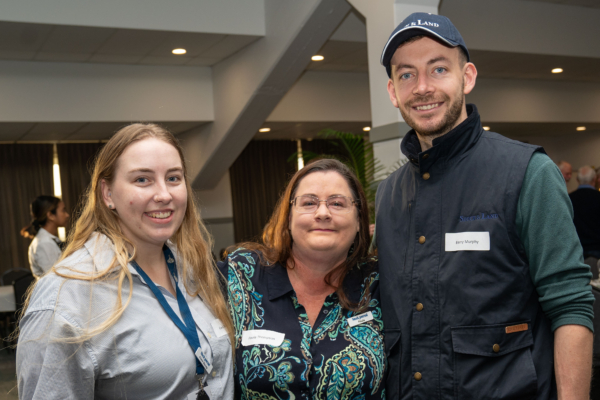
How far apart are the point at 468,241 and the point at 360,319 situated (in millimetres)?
491

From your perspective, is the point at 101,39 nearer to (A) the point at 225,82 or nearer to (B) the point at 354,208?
(A) the point at 225,82

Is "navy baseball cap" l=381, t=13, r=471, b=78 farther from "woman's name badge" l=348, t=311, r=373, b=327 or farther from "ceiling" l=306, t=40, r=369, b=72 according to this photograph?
"ceiling" l=306, t=40, r=369, b=72

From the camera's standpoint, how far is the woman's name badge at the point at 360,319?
6.09 feet

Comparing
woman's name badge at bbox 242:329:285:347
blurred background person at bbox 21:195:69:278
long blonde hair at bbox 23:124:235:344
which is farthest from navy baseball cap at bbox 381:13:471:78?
blurred background person at bbox 21:195:69:278

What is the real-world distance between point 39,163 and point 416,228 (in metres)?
10.4

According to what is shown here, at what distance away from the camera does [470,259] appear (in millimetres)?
1583

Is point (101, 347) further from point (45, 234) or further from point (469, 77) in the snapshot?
point (45, 234)

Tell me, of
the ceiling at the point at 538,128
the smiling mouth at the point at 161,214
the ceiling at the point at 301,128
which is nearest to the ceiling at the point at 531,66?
the ceiling at the point at 538,128

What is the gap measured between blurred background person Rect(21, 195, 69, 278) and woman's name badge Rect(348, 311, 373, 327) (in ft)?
16.4

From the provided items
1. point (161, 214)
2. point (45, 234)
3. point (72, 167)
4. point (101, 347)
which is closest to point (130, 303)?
point (101, 347)

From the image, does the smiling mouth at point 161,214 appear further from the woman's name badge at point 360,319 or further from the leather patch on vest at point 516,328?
the leather patch on vest at point 516,328

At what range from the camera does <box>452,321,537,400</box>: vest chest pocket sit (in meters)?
1.51

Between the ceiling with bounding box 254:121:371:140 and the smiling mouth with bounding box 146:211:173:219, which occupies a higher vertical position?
the ceiling with bounding box 254:121:371:140

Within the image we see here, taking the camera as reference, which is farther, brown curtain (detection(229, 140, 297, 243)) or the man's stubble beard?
brown curtain (detection(229, 140, 297, 243))
